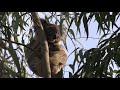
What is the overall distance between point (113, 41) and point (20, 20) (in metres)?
0.74

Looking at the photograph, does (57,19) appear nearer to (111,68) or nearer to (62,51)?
(111,68)

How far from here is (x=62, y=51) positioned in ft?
10.7

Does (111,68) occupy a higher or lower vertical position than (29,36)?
lower

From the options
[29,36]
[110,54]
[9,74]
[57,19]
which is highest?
[57,19]

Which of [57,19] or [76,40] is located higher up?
[57,19]

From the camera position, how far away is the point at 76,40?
1.98 metres

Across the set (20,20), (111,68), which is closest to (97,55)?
(111,68)
